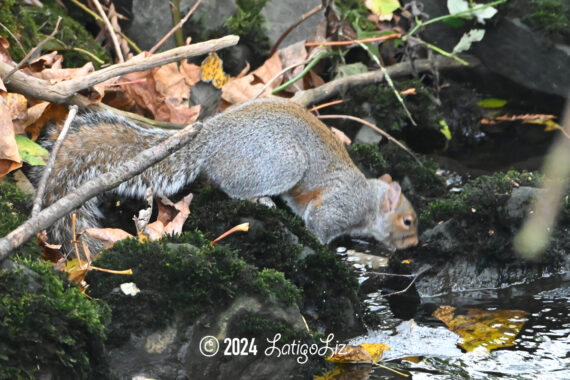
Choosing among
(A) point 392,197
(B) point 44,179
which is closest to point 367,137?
(A) point 392,197

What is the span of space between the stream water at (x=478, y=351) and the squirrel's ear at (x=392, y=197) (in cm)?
54

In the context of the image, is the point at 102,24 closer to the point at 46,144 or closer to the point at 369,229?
the point at 46,144

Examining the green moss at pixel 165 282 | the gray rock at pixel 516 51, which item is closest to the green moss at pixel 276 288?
the green moss at pixel 165 282

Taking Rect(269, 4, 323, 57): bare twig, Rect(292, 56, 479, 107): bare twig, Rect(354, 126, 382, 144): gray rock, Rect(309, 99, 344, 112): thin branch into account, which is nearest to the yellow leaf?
Rect(292, 56, 479, 107): bare twig

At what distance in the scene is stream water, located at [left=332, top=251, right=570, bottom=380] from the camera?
3.44 m

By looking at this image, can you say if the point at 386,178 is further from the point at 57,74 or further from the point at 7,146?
the point at 7,146

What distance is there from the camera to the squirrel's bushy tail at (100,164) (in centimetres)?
364

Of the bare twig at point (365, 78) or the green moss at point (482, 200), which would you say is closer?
the green moss at point (482, 200)

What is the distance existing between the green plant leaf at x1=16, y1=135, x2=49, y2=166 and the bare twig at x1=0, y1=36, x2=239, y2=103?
252mm

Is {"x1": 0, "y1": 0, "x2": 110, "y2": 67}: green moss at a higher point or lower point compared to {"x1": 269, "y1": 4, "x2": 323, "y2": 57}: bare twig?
lower

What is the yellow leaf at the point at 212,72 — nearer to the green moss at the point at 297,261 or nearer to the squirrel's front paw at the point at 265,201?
the squirrel's front paw at the point at 265,201

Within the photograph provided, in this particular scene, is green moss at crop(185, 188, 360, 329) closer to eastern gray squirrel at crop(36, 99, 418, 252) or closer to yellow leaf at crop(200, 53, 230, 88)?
eastern gray squirrel at crop(36, 99, 418, 252)

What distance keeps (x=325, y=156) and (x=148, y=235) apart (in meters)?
1.36

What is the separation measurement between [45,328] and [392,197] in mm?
2748
